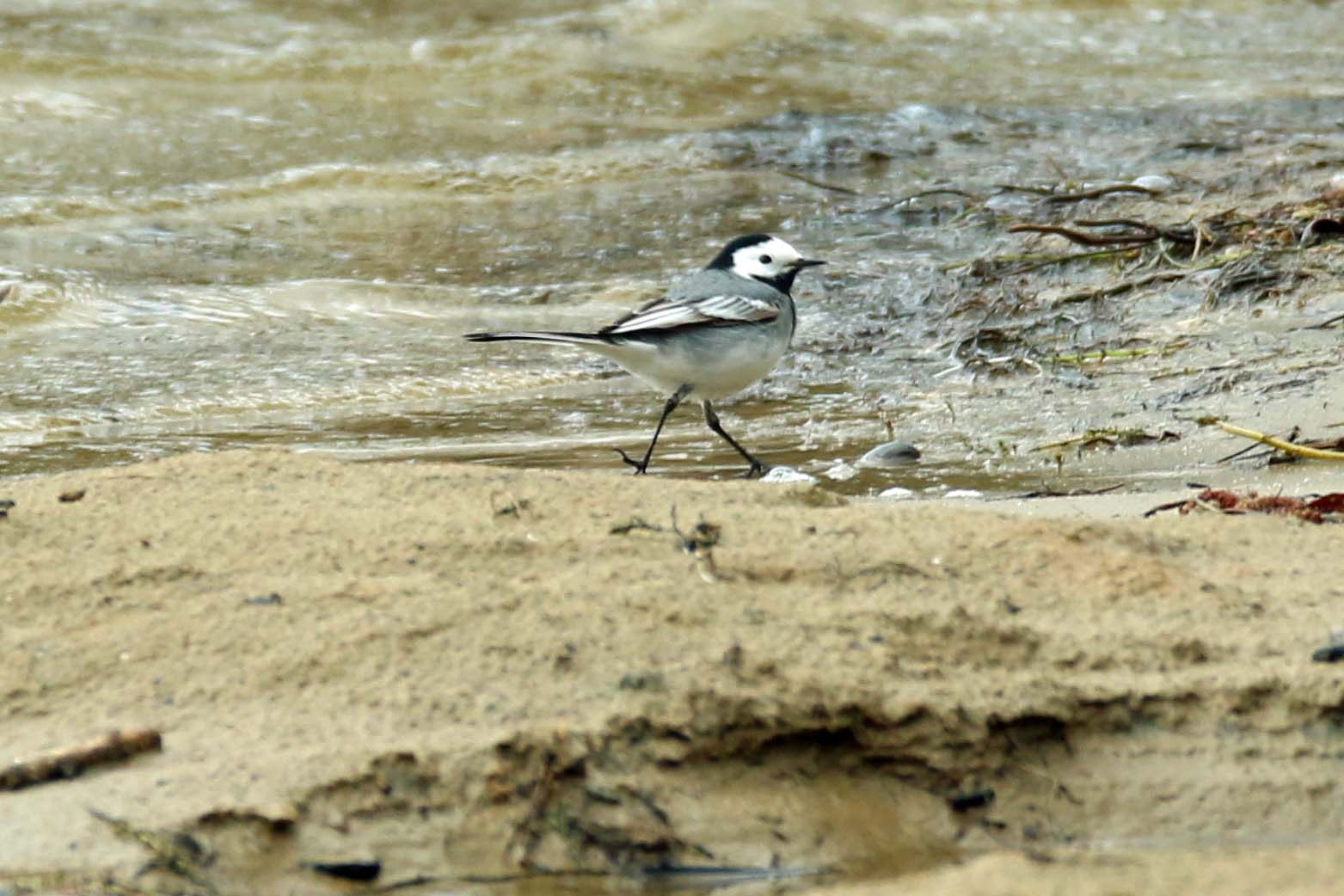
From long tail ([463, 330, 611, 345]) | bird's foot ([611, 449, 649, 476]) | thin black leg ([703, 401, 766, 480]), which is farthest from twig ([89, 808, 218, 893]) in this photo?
thin black leg ([703, 401, 766, 480])

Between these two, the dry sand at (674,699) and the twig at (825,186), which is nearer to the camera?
the dry sand at (674,699)

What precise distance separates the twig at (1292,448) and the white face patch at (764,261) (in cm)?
246

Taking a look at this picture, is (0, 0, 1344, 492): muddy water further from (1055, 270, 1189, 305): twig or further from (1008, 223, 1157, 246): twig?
(1008, 223, 1157, 246): twig

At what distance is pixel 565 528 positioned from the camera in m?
3.66

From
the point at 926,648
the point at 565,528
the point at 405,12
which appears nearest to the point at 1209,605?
the point at 926,648

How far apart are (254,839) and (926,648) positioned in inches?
48.7

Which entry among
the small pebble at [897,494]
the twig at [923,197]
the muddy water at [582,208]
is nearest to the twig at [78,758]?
the small pebble at [897,494]

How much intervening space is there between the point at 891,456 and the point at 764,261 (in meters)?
1.50

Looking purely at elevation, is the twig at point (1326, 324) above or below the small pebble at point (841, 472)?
above

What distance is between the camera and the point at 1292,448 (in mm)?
5383

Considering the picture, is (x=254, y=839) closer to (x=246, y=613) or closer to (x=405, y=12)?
(x=246, y=613)

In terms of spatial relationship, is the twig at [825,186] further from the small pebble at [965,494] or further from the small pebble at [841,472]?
the small pebble at [965,494]

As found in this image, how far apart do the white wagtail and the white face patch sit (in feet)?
1.52

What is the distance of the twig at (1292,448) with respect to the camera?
5371 millimetres
